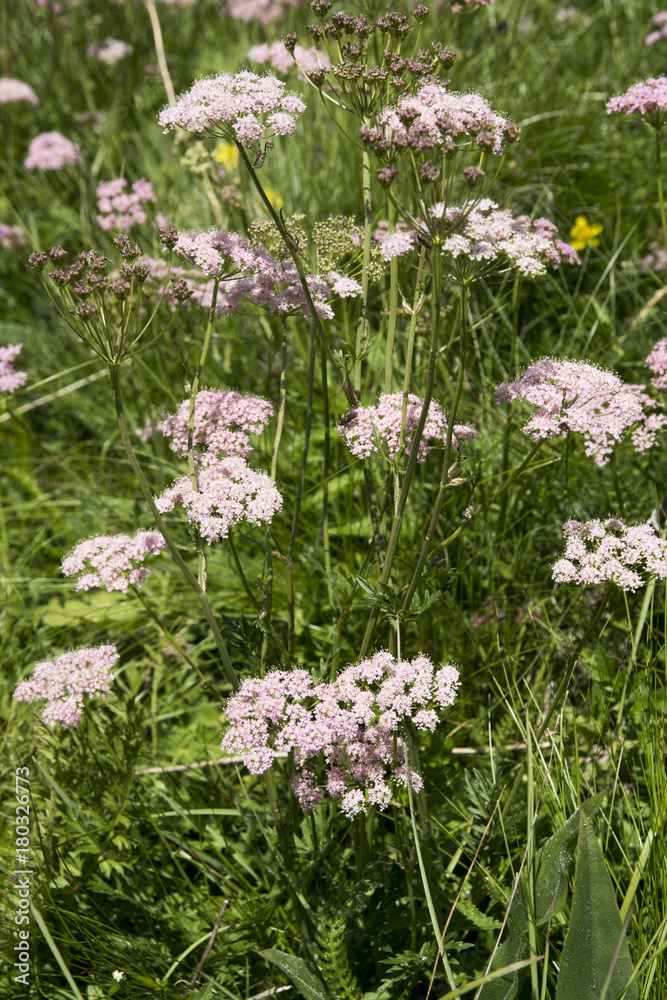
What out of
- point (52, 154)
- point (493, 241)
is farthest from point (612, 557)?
point (52, 154)

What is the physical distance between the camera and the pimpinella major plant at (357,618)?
2.24m

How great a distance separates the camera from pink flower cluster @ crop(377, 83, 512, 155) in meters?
2.10

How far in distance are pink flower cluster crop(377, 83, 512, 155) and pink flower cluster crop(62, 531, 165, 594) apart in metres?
1.46

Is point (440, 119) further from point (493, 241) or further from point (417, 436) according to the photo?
point (417, 436)

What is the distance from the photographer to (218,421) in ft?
8.66

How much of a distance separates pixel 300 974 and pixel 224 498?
1.38 metres

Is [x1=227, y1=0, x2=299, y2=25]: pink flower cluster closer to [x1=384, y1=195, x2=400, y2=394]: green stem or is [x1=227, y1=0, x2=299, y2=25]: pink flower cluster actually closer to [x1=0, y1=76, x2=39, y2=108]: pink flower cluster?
[x1=0, y1=76, x2=39, y2=108]: pink flower cluster

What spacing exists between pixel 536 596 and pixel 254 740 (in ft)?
5.93

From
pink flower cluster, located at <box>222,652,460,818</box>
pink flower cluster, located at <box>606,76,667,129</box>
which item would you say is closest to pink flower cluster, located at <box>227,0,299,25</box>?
pink flower cluster, located at <box>606,76,667,129</box>

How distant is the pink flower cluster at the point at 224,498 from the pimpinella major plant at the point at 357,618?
0.01 meters

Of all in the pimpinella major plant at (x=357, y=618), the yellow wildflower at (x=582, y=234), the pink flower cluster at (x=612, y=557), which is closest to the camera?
the pimpinella major plant at (x=357, y=618)

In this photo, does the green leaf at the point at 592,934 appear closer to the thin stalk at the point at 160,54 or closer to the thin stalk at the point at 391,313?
the thin stalk at the point at 391,313

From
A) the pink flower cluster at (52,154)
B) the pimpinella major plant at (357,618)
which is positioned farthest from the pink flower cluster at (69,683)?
the pink flower cluster at (52,154)

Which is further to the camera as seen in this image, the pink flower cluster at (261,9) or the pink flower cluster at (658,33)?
the pink flower cluster at (261,9)
